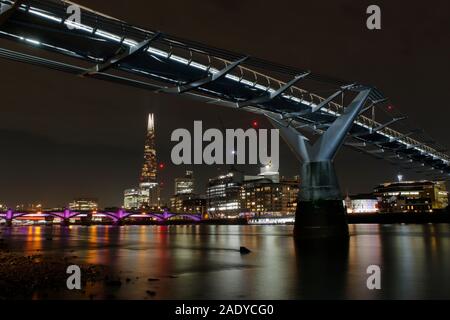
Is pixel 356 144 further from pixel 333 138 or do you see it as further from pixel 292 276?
pixel 292 276

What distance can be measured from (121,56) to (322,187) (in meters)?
24.0

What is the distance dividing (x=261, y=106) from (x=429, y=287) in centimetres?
2729

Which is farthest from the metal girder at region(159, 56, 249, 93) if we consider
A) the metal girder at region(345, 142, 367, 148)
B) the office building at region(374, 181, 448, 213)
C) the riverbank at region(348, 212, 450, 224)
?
the office building at region(374, 181, 448, 213)

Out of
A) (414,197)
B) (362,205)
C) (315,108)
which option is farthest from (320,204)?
(362,205)

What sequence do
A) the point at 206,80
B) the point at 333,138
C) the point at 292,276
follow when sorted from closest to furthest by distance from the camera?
the point at 292,276, the point at 206,80, the point at 333,138

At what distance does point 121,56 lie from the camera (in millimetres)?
30438

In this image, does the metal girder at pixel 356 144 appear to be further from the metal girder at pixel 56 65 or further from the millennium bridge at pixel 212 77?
the metal girder at pixel 56 65

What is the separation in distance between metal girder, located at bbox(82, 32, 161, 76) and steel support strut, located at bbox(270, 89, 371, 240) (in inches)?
863

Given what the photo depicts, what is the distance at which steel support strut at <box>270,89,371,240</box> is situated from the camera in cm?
4506

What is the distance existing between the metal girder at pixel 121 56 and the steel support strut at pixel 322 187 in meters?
21.9

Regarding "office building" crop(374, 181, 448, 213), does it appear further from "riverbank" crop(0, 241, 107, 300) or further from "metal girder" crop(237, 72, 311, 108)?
"riverbank" crop(0, 241, 107, 300)
